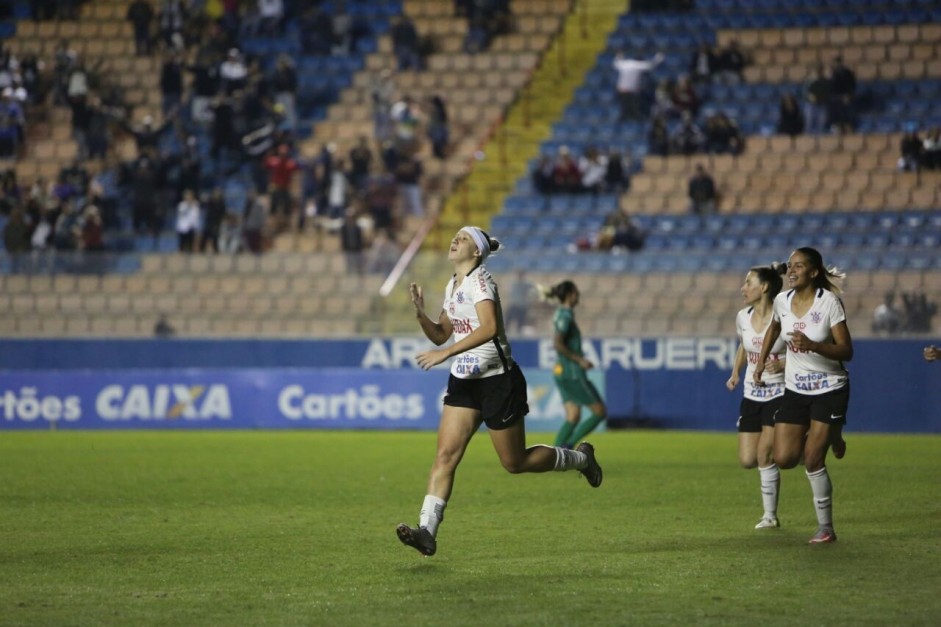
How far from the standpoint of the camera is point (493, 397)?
975cm

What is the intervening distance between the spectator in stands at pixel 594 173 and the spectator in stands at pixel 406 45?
597 cm

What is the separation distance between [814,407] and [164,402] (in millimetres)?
16054

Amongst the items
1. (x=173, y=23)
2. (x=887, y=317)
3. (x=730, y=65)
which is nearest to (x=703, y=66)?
(x=730, y=65)

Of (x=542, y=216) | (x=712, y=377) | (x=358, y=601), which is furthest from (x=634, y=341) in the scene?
(x=358, y=601)

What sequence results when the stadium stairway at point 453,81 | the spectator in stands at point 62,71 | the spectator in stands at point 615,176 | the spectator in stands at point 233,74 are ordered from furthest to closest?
the spectator in stands at point 62,71
the spectator in stands at point 233,74
the stadium stairway at point 453,81
the spectator in stands at point 615,176

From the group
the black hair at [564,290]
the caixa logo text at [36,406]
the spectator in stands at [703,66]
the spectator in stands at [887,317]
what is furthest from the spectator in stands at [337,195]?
the black hair at [564,290]

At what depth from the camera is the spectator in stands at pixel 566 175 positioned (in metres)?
30.0

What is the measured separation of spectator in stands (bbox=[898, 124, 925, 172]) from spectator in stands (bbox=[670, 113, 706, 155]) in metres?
3.91

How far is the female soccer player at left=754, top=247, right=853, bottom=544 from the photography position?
1037 centimetres

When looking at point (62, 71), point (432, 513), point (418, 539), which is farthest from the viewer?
point (62, 71)

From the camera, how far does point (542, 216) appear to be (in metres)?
29.8

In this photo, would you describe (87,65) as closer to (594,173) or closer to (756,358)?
(594,173)

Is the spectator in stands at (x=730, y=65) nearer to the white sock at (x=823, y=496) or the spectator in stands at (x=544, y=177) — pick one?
the spectator in stands at (x=544, y=177)

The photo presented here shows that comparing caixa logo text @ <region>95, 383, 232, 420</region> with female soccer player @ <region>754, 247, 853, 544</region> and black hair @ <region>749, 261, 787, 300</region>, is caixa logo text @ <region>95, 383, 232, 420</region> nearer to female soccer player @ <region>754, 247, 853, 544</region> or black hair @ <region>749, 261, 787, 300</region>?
black hair @ <region>749, 261, 787, 300</region>
